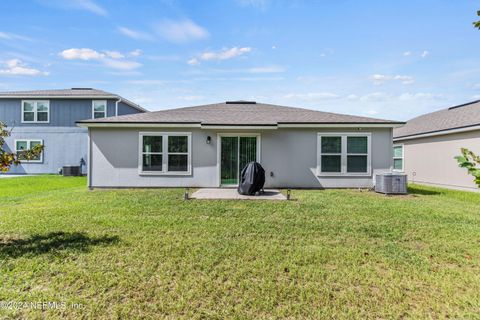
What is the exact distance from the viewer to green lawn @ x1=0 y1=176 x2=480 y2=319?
2.64 meters

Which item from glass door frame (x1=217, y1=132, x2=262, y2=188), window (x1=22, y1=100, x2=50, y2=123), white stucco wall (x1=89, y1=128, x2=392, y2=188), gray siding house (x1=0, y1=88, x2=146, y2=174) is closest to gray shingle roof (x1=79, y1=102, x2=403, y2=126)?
A: white stucco wall (x1=89, y1=128, x2=392, y2=188)

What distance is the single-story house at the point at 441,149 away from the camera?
11062 mm

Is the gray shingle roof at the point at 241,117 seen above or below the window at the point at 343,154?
above

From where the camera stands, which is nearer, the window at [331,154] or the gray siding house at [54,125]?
the window at [331,154]

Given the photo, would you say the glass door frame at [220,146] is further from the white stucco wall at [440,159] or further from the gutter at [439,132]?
the gutter at [439,132]

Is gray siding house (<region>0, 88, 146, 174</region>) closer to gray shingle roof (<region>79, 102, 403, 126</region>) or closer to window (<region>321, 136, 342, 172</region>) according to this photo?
gray shingle roof (<region>79, 102, 403, 126</region>)

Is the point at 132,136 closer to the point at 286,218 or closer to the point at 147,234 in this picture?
the point at 147,234

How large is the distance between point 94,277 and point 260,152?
841cm

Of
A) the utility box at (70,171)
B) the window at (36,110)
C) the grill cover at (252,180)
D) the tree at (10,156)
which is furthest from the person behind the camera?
the window at (36,110)

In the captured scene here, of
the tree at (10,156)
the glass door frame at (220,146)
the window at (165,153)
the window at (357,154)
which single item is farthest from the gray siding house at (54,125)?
the window at (357,154)

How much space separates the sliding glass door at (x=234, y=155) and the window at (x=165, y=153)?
1.50 meters

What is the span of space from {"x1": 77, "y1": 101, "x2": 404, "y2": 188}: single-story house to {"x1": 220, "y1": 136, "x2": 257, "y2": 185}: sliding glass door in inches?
1.7

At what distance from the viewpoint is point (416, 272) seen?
342 centimetres

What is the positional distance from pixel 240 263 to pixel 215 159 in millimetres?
A: 7519
